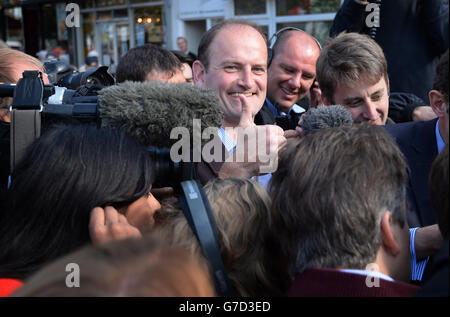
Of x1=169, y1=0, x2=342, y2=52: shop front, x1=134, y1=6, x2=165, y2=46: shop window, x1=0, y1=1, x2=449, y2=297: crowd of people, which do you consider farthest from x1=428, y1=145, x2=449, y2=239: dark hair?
x1=134, y1=6, x2=165, y2=46: shop window

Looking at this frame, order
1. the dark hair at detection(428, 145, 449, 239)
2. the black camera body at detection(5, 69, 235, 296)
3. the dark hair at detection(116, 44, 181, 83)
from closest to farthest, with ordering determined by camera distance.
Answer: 1. the dark hair at detection(428, 145, 449, 239)
2. the black camera body at detection(5, 69, 235, 296)
3. the dark hair at detection(116, 44, 181, 83)

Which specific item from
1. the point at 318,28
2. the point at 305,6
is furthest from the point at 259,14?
the point at 318,28

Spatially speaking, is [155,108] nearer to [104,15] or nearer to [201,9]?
[201,9]

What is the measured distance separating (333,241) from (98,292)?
1.85 feet

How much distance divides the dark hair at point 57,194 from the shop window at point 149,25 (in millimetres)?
10926

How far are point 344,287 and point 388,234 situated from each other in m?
0.20

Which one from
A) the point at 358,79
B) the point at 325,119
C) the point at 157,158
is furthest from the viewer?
the point at 358,79

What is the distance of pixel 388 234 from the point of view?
1140 millimetres

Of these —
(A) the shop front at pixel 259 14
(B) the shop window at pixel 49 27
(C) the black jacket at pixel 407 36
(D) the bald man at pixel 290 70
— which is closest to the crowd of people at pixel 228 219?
(D) the bald man at pixel 290 70

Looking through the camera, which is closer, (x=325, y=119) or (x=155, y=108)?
(x=155, y=108)

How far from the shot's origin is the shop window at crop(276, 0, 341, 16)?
8770mm

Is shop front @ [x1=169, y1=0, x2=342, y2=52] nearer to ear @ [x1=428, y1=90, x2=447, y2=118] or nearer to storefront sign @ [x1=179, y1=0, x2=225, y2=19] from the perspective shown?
storefront sign @ [x1=179, y1=0, x2=225, y2=19]

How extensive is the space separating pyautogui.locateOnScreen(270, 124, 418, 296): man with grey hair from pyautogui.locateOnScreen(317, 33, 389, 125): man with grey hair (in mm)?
1110

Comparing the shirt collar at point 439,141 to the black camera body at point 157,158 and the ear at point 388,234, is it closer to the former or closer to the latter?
the ear at point 388,234
